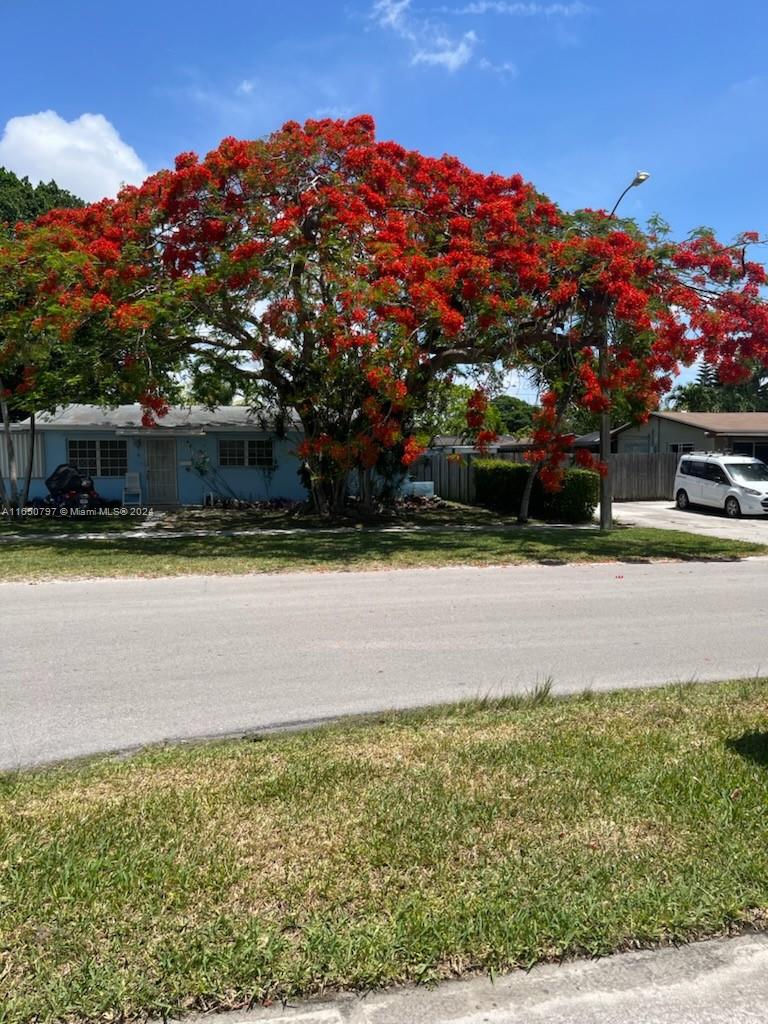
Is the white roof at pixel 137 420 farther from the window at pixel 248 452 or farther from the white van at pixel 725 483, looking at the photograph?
the white van at pixel 725 483

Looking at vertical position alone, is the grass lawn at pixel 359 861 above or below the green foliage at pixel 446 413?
below

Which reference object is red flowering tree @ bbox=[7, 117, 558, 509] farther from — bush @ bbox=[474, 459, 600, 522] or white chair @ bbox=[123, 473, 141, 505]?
white chair @ bbox=[123, 473, 141, 505]

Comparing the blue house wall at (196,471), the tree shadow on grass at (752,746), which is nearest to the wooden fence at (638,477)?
the blue house wall at (196,471)

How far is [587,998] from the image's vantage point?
2650 mm

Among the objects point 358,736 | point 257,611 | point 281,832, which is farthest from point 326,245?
point 281,832

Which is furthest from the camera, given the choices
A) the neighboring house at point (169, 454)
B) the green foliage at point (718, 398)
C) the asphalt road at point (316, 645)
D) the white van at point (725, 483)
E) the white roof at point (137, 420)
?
the green foliage at point (718, 398)

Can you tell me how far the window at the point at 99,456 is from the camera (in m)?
23.9

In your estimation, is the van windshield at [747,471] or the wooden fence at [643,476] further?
the wooden fence at [643,476]

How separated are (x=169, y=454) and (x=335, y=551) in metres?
11.8

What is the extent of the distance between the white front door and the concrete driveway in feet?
44.0

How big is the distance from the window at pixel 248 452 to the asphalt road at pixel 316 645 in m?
13.6

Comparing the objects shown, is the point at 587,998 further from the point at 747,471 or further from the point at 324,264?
the point at 747,471

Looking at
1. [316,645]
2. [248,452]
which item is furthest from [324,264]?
[248,452]

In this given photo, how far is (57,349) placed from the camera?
16312 mm
